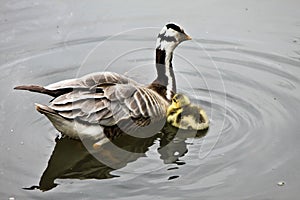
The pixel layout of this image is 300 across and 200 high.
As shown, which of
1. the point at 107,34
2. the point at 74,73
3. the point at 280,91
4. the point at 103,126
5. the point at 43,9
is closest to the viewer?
the point at 103,126

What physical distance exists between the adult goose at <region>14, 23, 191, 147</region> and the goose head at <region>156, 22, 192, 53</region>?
0.57 m

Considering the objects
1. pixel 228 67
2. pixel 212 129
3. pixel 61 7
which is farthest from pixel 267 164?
pixel 61 7

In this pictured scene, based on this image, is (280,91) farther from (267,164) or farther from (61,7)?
(61,7)

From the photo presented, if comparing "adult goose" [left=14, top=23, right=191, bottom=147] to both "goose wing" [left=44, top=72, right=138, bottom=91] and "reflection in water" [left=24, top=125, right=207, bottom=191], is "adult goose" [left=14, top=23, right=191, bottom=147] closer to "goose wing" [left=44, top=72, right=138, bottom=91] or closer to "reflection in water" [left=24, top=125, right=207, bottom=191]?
"goose wing" [left=44, top=72, right=138, bottom=91]

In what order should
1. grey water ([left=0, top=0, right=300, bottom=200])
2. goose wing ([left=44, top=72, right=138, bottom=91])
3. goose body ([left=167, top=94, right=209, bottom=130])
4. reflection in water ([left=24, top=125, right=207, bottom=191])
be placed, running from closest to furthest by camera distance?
grey water ([left=0, top=0, right=300, bottom=200]) < reflection in water ([left=24, top=125, right=207, bottom=191]) < goose wing ([left=44, top=72, right=138, bottom=91]) < goose body ([left=167, top=94, right=209, bottom=130])

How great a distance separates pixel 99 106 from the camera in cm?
592

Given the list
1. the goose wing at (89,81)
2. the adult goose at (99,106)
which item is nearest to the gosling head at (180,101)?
the adult goose at (99,106)

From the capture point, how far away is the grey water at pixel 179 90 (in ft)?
17.7

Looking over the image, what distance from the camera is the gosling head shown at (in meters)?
6.30

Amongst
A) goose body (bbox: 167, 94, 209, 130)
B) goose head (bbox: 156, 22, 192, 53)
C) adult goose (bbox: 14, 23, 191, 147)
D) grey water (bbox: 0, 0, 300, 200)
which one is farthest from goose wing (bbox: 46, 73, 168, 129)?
goose head (bbox: 156, 22, 192, 53)

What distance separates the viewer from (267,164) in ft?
18.2

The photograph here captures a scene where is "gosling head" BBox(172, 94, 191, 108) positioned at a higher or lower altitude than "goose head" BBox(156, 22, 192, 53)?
lower

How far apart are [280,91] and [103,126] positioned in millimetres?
2206

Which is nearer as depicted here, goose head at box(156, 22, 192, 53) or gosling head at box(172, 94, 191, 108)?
gosling head at box(172, 94, 191, 108)
